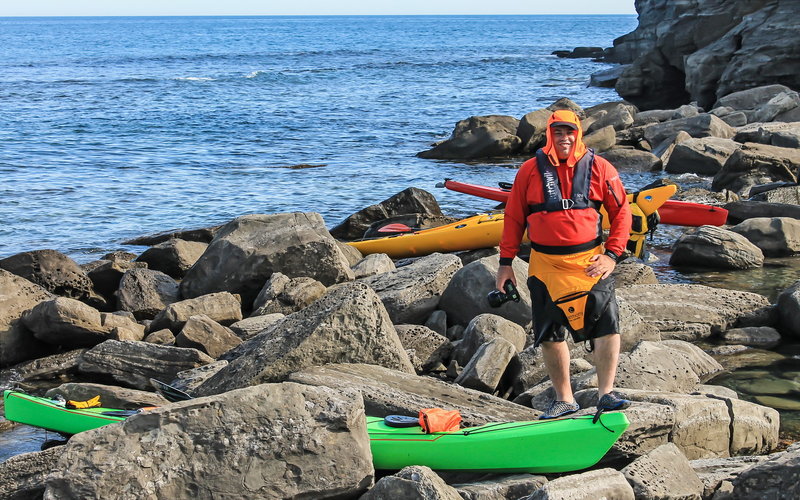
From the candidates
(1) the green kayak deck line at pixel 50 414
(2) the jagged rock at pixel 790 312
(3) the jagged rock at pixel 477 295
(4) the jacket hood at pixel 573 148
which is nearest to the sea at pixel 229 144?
(1) the green kayak deck line at pixel 50 414

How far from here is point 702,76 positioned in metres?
28.1

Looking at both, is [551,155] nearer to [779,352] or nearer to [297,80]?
[779,352]

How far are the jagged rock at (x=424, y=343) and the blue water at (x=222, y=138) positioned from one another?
7.28 m

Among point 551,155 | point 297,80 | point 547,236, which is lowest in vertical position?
point 297,80

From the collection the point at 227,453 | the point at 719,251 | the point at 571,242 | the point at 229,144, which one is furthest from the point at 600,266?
the point at 229,144

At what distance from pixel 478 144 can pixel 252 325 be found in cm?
1398

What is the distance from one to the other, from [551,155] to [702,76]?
24847 mm

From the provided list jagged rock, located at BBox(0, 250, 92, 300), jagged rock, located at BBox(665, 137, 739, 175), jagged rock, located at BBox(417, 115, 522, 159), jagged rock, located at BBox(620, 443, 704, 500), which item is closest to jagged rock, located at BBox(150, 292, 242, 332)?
jagged rock, located at BBox(0, 250, 92, 300)

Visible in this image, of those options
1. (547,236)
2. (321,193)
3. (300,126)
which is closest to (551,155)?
(547,236)

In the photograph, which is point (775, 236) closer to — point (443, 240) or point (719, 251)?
point (719, 251)

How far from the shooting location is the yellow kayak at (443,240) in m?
11.5

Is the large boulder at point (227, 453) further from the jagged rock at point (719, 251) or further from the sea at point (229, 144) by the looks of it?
the jagged rock at point (719, 251)

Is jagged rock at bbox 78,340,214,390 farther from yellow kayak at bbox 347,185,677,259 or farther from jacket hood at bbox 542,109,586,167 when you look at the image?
yellow kayak at bbox 347,185,677,259

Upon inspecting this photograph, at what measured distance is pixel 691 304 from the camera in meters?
8.63
